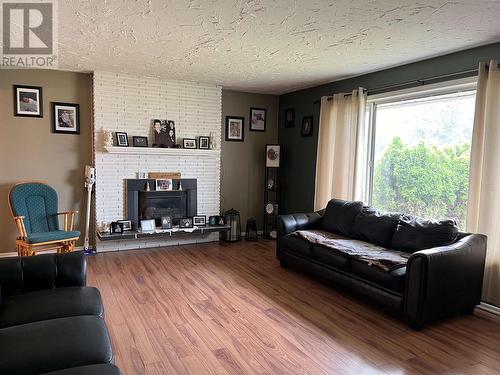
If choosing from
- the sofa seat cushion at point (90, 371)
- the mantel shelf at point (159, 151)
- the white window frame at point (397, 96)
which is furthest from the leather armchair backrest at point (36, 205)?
the white window frame at point (397, 96)

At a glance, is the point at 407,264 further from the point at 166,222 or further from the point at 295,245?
the point at 166,222

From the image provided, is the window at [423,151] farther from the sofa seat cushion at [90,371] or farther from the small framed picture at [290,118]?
the sofa seat cushion at [90,371]

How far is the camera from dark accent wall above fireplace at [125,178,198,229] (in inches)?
201

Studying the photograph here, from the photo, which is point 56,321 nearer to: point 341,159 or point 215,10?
point 215,10

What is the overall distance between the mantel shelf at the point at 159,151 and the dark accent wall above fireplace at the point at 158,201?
0.40 metres

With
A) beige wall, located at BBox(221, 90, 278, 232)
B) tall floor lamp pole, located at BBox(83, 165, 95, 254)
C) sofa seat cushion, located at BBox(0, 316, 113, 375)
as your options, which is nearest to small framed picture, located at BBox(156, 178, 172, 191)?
tall floor lamp pole, located at BBox(83, 165, 95, 254)

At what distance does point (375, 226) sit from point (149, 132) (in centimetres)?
339

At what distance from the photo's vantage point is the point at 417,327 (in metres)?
2.83

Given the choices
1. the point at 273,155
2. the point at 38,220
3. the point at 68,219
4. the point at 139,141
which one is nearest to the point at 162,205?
the point at 139,141

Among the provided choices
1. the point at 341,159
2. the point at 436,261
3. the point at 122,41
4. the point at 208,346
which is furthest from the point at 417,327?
the point at 122,41

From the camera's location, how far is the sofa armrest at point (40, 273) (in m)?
2.30

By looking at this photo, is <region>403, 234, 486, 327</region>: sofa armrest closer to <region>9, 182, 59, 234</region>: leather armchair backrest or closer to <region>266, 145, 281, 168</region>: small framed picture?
<region>266, 145, 281, 168</region>: small framed picture

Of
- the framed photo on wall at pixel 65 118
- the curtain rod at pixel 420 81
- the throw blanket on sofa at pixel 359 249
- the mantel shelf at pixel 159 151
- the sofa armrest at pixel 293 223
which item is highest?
the curtain rod at pixel 420 81

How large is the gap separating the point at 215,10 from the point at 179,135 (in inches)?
117
